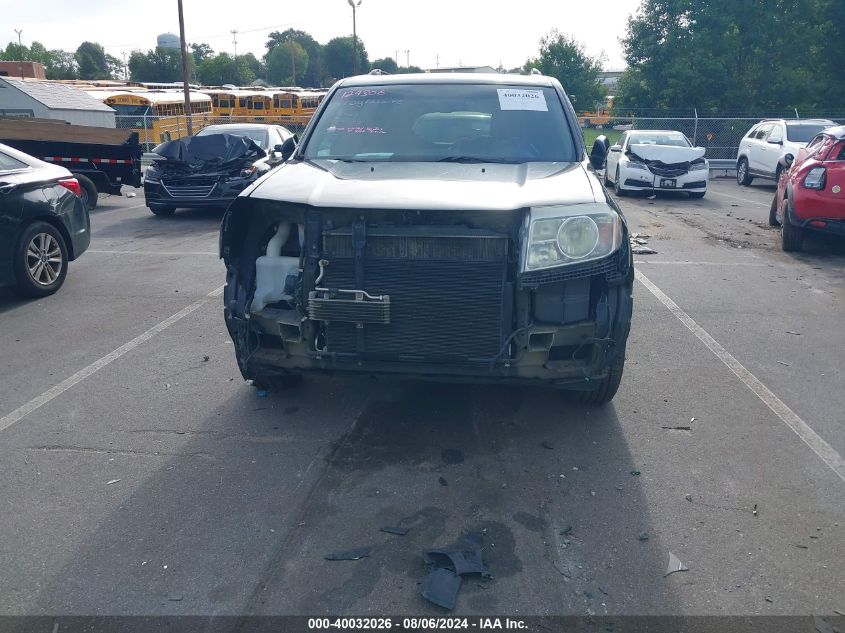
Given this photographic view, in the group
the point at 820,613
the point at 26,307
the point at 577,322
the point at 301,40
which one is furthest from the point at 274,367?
the point at 301,40

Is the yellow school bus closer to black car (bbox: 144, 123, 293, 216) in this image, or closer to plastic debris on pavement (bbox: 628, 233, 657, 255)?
black car (bbox: 144, 123, 293, 216)

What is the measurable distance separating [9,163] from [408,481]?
6.07 meters

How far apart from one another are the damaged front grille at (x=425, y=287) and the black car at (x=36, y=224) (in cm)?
488

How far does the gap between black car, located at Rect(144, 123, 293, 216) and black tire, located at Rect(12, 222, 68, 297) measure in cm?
517

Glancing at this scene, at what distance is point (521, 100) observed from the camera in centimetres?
555

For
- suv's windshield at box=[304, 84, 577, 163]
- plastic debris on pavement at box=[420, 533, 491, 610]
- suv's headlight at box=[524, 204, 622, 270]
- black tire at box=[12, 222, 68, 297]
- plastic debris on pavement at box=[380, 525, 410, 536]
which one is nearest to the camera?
plastic debris on pavement at box=[420, 533, 491, 610]

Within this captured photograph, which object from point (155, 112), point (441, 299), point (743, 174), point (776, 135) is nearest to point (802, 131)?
point (776, 135)

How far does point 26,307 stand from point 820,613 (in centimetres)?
722

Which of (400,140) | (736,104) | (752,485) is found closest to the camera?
(752,485)

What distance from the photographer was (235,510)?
3623mm

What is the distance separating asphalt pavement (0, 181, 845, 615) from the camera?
3035 millimetres

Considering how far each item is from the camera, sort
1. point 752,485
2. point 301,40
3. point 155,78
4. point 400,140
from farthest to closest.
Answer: point 301,40 < point 155,78 < point 400,140 < point 752,485

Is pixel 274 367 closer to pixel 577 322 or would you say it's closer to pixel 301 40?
pixel 577 322

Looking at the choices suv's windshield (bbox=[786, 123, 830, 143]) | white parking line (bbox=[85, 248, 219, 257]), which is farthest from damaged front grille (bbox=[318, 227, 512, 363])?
suv's windshield (bbox=[786, 123, 830, 143])
